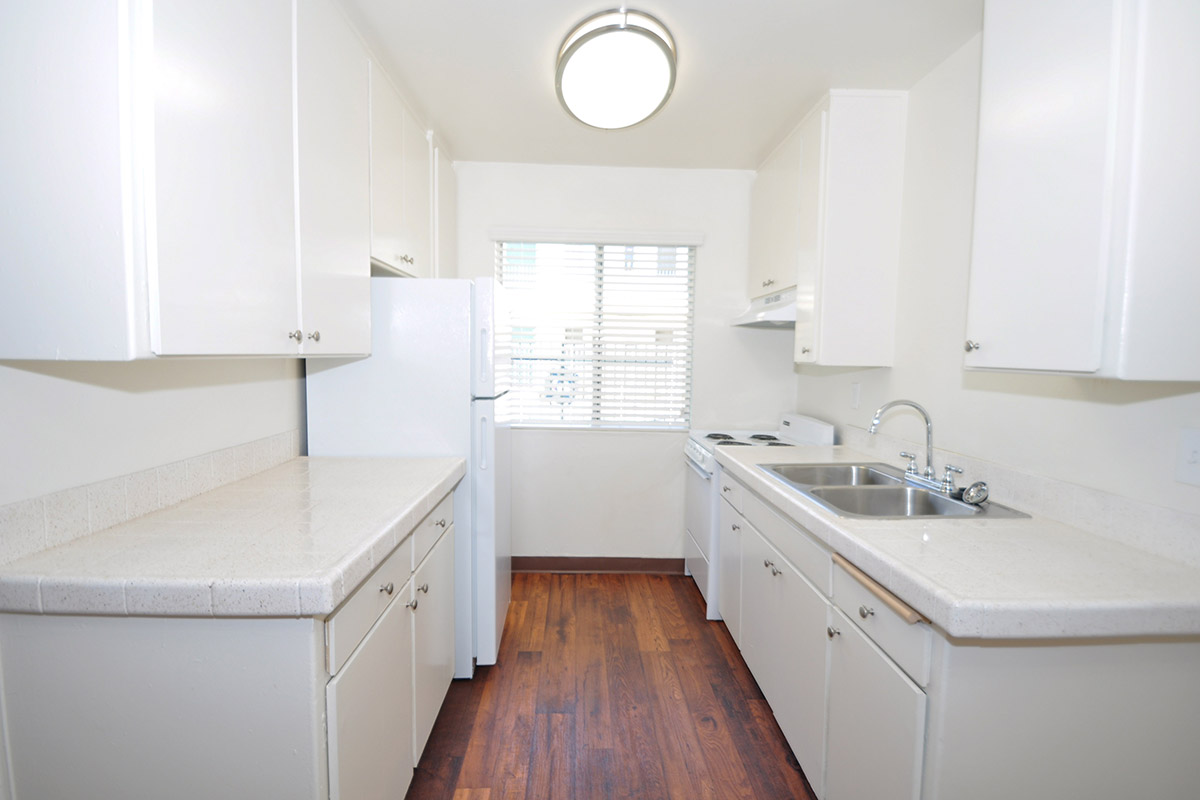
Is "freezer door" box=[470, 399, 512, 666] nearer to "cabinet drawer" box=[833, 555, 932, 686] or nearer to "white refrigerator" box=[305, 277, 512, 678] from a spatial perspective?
"white refrigerator" box=[305, 277, 512, 678]

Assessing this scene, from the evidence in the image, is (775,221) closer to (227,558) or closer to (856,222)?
(856,222)

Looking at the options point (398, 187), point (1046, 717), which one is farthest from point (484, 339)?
point (1046, 717)

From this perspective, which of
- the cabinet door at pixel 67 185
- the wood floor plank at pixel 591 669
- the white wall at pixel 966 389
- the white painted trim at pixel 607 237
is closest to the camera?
the cabinet door at pixel 67 185

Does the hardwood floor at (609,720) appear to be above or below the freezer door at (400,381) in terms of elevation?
below

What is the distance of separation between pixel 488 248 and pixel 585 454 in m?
1.38

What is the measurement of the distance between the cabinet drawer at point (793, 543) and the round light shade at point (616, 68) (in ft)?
5.14

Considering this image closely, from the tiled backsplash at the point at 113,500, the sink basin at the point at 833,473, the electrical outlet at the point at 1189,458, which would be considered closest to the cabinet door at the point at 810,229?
the sink basin at the point at 833,473

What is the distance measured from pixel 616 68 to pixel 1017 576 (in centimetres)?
189

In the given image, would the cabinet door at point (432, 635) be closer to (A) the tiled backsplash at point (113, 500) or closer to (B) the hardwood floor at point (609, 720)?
(B) the hardwood floor at point (609, 720)

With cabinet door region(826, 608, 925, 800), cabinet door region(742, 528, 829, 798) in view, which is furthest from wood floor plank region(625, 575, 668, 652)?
cabinet door region(826, 608, 925, 800)

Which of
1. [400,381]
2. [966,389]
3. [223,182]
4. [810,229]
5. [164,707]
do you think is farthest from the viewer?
[810,229]

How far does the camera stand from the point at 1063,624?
1.00 m

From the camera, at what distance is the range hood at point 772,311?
8.38 ft

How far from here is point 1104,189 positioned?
106 cm
